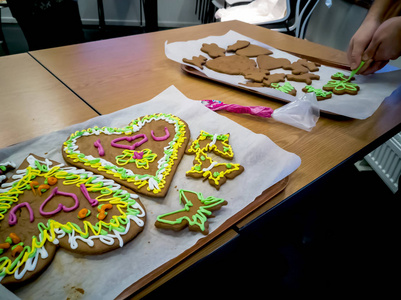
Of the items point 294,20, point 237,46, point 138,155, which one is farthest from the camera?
point 294,20

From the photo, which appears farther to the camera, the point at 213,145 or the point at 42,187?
the point at 213,145

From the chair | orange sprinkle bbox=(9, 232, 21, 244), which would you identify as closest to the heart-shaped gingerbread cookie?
orange sprinkle bbox=(9, 232, 21, 244)

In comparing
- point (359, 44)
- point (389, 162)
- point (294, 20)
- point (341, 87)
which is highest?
point (359, 44)

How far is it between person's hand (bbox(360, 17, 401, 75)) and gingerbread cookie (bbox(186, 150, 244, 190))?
87cm

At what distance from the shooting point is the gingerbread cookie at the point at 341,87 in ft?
3.57

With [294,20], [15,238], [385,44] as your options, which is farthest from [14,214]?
[294,20]

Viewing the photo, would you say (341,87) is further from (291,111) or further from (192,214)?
(192,214)

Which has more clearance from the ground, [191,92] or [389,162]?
[191,92]

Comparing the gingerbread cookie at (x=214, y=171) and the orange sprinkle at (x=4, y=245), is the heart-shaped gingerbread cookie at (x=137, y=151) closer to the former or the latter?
the gingerbread cookie at (x=214, y=171)

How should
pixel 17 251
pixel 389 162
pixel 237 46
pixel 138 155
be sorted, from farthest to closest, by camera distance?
pixel 389 162 < pixel 237 46 < pixel 138 155 < pixel 17 251

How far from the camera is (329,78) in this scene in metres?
1.20

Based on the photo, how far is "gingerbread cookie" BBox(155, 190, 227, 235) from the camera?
560mm

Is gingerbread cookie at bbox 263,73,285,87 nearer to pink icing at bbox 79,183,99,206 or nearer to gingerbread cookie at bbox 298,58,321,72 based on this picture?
gingerbread cookie at bbox 298,58,321,72

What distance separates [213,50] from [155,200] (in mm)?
917
